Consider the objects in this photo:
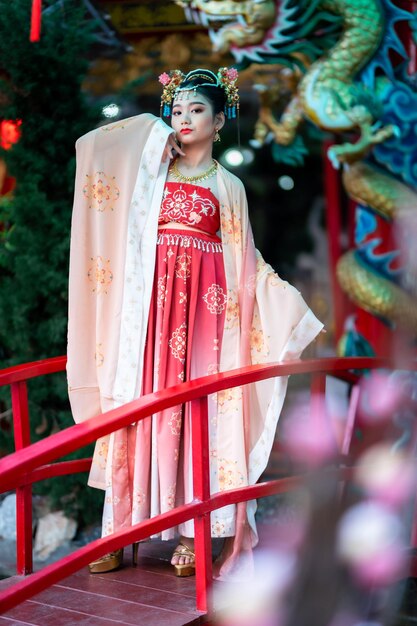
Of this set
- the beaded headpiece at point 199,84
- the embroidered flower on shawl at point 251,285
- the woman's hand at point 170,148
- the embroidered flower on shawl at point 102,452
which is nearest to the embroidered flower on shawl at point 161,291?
the embroidered flower on shawl at point 251,285

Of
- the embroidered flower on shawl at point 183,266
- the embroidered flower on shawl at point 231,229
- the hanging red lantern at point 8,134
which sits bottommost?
the embroidered flower on shawl at point 183,266

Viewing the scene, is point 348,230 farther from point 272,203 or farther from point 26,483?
point 26,483

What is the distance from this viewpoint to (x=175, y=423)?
3.78 m

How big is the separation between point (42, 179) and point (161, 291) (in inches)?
78.5

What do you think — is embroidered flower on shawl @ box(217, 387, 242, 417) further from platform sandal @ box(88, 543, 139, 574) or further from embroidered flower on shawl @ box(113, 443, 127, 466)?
platform sandal @ box(88, 543, 139, 574)

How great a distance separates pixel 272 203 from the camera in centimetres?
564

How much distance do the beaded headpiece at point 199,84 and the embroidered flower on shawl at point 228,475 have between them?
142cm

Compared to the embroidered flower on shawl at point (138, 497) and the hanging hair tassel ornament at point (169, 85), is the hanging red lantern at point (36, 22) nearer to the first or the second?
the hanging hair tassel ornament at point (169, 85)

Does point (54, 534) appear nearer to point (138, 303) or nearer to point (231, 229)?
point (138, 303)

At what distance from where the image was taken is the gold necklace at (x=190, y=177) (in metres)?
3.91

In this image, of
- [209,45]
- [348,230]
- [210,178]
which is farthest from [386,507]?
[209,45]

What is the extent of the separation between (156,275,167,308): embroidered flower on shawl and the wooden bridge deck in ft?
3.41

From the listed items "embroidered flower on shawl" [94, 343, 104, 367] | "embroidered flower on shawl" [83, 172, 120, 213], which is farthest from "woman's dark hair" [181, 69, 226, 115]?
"embroidered flower on shawl" [94, 343, 104, 367]

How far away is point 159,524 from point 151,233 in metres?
1.20
